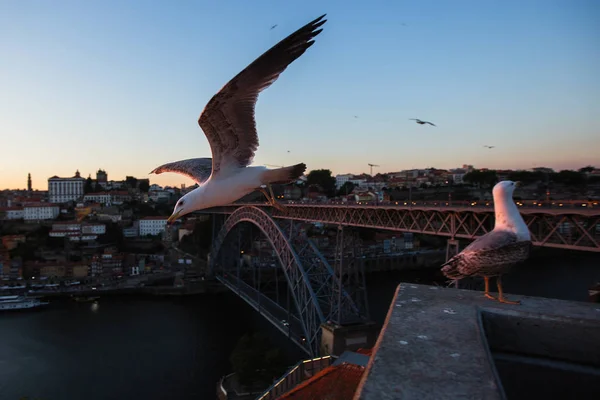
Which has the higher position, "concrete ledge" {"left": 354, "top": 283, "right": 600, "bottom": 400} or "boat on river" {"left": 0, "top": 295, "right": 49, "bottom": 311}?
"concrete ledge" {"left": 354, "top": 283, "right": 600, "bottom": 400}

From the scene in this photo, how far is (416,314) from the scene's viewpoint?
1.71 m

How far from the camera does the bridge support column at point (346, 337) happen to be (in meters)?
9.68

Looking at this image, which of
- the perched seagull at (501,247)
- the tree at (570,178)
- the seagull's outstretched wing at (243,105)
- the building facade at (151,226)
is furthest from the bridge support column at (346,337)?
the building facade at (151,226)

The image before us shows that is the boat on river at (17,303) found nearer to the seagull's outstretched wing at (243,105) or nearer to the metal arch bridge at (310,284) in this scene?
the metal arch bridge at (310,284)

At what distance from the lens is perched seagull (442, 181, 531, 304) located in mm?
2203

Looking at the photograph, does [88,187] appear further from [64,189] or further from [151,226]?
[151,226]

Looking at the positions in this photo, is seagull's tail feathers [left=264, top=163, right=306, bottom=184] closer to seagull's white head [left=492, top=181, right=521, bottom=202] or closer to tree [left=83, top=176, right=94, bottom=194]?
seagull's white head [left=492, top=181, right=521, bottom=202]

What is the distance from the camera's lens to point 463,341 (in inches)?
54.6

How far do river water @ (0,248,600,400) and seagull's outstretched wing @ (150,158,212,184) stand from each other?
8300mm

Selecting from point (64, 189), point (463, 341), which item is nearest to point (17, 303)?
point (463, 341)

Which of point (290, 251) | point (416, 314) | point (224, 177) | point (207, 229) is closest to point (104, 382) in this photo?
point (290, 251)

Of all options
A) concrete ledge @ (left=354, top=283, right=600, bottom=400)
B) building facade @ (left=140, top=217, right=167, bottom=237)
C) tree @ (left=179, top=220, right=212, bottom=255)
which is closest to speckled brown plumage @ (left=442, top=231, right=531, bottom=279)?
concrete ledge @ (left=354, top=283, right=600, bottom=400)

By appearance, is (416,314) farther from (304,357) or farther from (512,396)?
(304,357)

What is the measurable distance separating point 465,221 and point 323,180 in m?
37.2
